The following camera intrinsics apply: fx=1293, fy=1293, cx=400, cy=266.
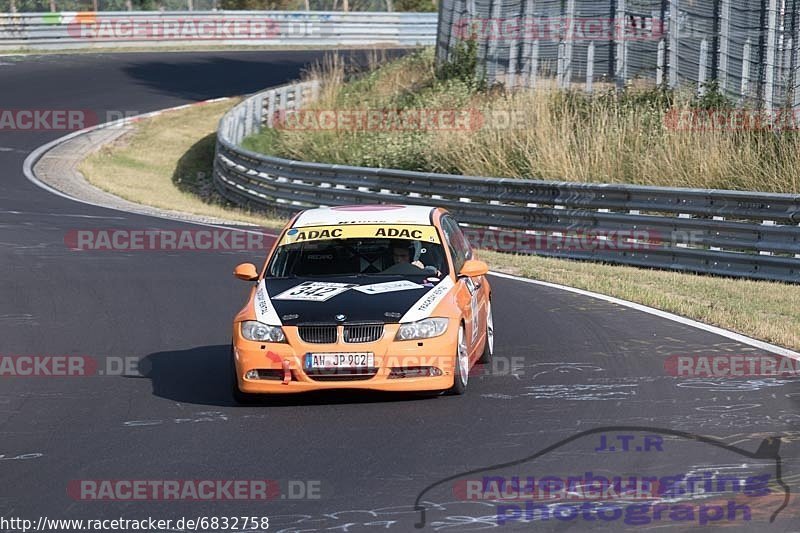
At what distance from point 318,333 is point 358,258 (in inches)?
52.9

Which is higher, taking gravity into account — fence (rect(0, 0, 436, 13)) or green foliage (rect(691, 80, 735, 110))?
fence (rect(0, 0, 436, 13))

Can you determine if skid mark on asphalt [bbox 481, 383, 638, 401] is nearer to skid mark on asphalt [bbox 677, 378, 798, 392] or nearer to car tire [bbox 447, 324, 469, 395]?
car tire [bbox 447, 324, 469, 395]

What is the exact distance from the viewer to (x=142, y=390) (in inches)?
401

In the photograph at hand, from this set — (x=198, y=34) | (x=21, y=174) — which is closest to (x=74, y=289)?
(x=21, y=174)

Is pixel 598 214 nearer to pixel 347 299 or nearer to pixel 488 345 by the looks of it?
pixel 488 345

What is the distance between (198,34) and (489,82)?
2496 cm

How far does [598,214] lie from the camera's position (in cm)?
1894

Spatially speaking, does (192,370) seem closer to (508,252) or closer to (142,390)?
(142,390)

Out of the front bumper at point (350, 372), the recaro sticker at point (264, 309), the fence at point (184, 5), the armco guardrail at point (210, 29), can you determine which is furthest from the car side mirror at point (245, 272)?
the fence at point (184, 5)

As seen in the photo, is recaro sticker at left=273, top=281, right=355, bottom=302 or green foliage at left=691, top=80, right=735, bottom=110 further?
green foliage at left=691, top=80, right=735, bottom=110

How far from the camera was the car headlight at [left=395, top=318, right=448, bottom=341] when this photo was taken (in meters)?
9.23

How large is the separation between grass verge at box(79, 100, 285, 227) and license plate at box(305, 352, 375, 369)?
15.0m

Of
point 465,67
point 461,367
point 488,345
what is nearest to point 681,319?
point 488,345

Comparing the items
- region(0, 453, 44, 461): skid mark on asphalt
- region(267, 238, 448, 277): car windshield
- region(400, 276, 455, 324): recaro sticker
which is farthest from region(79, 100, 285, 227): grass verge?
region(0, 453, 44, 461): skid mark on asphalt
